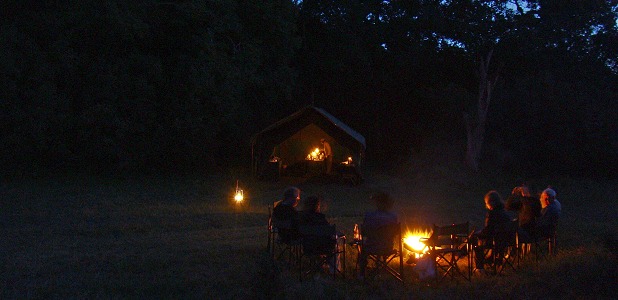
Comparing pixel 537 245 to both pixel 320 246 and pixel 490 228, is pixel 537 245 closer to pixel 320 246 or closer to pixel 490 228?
pixel 490 228

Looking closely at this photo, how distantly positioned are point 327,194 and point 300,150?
469cm

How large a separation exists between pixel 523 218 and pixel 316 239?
2772mm

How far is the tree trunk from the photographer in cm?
2241

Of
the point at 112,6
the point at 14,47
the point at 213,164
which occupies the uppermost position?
the point at 112,6

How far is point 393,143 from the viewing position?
25.3 m

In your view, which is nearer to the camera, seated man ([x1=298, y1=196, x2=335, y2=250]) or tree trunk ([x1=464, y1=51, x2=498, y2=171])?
seated man ([x1=298, y1=196, x2=335, y2=250])

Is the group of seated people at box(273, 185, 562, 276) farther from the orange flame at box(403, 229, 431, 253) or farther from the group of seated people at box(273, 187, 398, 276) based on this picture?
the orange flame at box(403, 229, 431, 253)

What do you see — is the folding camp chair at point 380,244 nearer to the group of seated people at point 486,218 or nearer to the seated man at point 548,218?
the group of seated people at point 486,218

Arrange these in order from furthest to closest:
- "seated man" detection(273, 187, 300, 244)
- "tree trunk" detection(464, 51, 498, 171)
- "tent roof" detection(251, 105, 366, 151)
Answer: "tree trunk" detection(464, 51, 498, 171) → "tent roof" detection(251, 105, 366, 151) → "seated man" detection(273, 187, 300, 244)

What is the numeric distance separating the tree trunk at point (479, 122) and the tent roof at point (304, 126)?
614 cm

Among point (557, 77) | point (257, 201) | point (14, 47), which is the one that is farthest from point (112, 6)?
point (557, 77)

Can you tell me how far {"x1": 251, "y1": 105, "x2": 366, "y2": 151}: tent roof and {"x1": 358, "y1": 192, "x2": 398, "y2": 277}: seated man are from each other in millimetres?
10629

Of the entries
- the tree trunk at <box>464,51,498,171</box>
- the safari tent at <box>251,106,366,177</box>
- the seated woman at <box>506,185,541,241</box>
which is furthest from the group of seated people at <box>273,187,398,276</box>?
the tree trunk at <box>464,51,498,171</box>

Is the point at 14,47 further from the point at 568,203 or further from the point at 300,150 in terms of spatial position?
the point at 568,203
